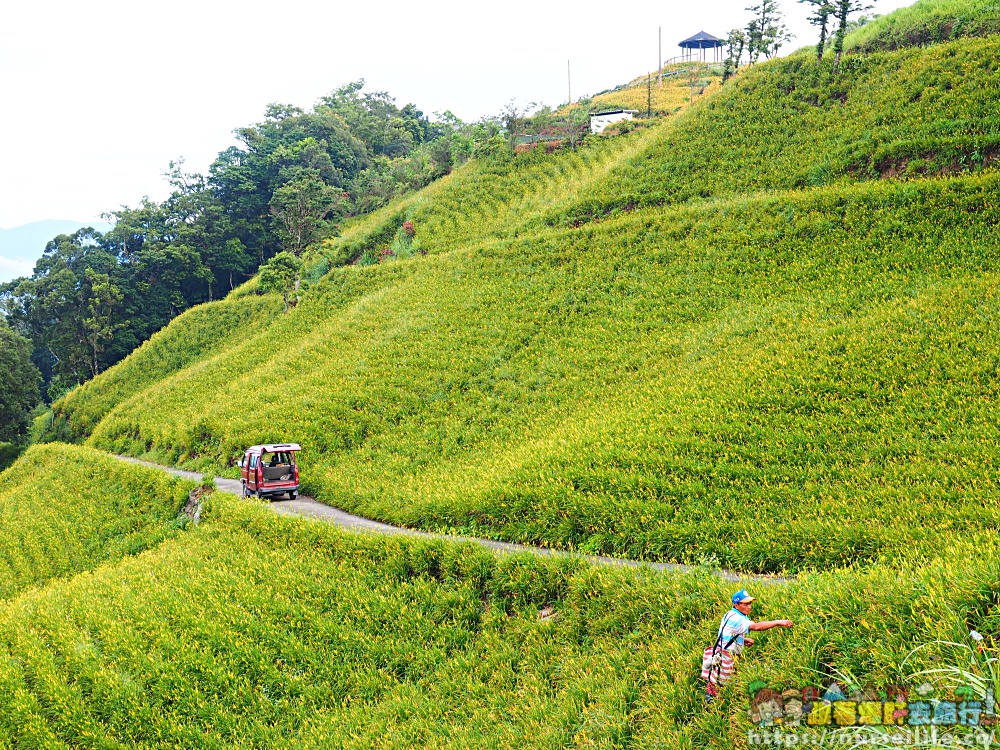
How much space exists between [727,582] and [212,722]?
8.94 meters

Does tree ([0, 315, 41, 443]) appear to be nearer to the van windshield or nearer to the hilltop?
the hilltop

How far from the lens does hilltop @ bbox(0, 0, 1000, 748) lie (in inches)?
339

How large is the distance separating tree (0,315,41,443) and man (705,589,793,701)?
193ft

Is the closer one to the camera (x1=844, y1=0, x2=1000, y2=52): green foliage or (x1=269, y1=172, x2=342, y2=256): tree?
(x1=844, y1=0, x2=1000, y2=52): green foliage

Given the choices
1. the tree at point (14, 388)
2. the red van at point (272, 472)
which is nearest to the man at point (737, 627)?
the red van at point (272, 472)

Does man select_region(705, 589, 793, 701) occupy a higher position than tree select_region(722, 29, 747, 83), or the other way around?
tree select_region(722, 29, 747, 83)

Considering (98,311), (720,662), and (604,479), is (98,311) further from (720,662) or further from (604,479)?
(720,662)

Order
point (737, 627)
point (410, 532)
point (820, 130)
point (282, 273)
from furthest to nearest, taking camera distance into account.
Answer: point (282, 273)
point (820, 130)
point (410, 532)
point (737, 627)

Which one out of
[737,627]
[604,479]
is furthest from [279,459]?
[737,627]

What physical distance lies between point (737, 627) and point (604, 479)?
7.21 meters

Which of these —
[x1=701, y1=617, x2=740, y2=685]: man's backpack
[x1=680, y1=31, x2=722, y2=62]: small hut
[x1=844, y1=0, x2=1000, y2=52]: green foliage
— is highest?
[x1=680, y1=31, x2=722, y2=62]: small hut

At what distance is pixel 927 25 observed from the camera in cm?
3481

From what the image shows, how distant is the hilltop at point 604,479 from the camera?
339 inches

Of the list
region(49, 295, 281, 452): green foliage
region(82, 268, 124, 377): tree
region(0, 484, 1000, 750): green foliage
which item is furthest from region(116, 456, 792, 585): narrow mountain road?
region(82, 268, 124, 377): tree
